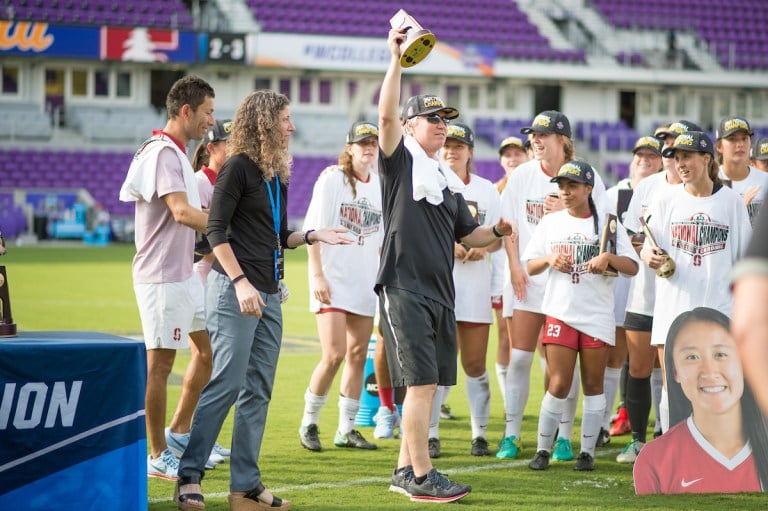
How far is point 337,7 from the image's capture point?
38.3m

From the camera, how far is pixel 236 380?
5.44 metres

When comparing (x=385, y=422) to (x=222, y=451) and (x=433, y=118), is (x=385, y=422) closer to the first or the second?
(x=222, y=451)

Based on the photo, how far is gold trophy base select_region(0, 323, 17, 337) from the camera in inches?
205

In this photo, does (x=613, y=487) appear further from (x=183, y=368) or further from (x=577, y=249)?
(x=183, y=368)

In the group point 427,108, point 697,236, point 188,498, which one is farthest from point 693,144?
point 188,498

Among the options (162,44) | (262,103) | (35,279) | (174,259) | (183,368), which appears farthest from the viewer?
(162,44)

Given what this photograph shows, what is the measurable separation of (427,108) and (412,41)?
78cm

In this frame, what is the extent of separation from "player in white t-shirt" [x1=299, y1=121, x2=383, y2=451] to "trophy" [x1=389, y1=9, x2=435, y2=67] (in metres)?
2.34

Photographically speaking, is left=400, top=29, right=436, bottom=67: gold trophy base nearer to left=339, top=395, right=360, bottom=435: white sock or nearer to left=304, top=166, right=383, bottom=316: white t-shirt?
left=304, top=166, right=383, bottom=316: white t-shirt

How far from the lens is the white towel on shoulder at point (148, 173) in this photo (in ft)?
20.2

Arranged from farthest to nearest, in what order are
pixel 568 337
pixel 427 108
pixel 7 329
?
pixel 568 337 < pixel 427 108 < pixel 7 329

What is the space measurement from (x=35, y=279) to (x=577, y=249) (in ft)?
45.6

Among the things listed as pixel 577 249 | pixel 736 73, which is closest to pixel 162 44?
pixel 736 73

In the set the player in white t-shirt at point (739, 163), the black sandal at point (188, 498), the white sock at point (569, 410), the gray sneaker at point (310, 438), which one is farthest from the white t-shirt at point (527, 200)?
the black sandal at point (188, 498)
